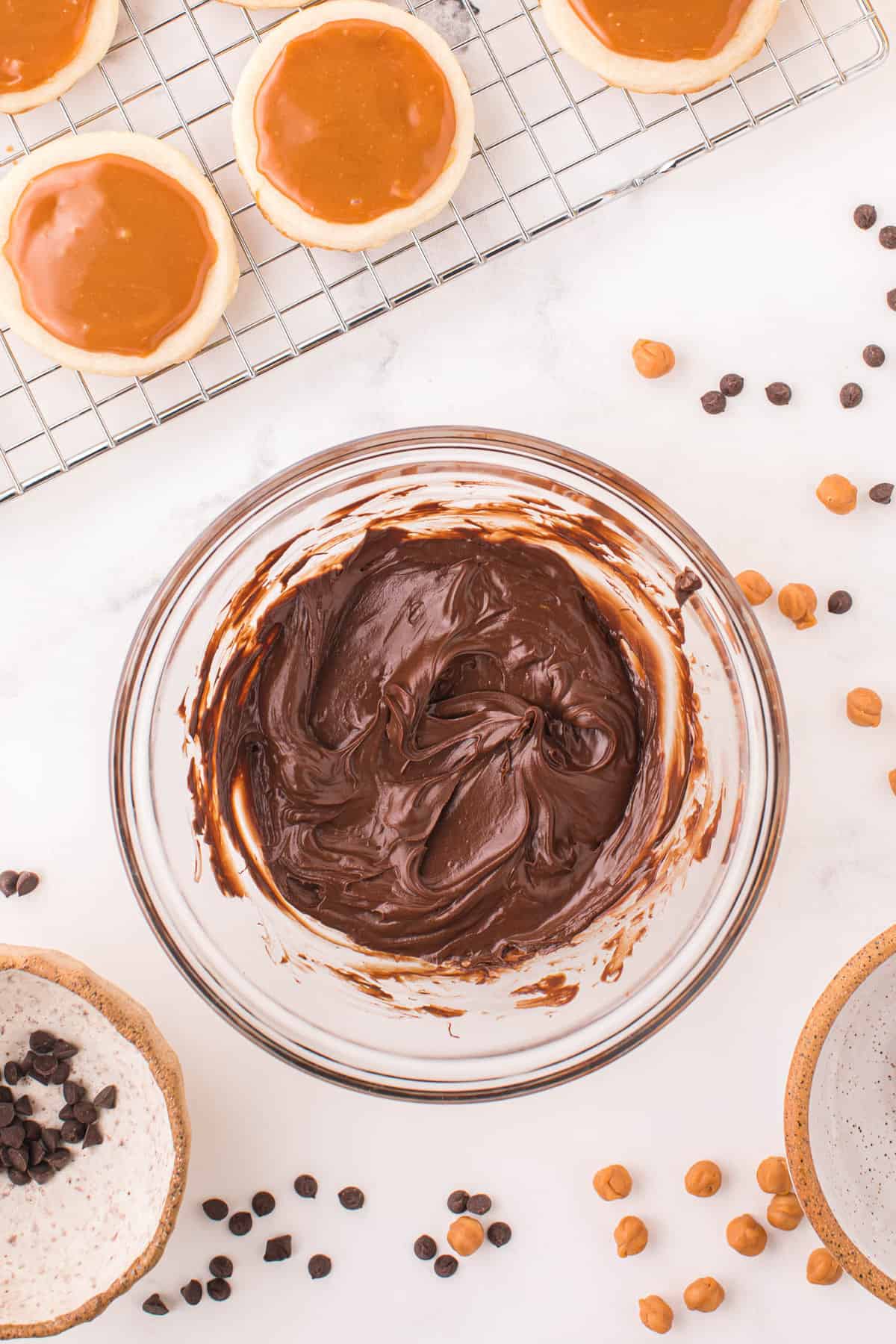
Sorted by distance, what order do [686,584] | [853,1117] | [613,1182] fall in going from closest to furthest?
[686,584] → [853,1117] → [613,1182]

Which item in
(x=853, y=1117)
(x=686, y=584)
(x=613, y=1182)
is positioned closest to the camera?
(x=686, y=584)

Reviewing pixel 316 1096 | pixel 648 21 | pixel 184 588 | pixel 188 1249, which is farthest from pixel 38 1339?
pixel 648 21

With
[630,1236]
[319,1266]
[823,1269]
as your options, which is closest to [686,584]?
[630,1236]

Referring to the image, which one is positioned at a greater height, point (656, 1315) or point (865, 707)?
point (865, 707)

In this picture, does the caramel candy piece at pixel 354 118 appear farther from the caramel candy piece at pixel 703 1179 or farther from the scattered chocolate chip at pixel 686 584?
the caramel candy piece at pixel 703 1179

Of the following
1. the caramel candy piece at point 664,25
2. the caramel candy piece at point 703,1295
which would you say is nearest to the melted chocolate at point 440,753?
the caramel candy piece at point 703,1295

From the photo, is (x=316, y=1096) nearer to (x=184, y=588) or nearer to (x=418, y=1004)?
(x=418, y=1004)

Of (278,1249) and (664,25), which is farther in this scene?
(278,1249)

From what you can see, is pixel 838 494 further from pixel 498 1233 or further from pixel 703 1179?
pixel 498 1233
